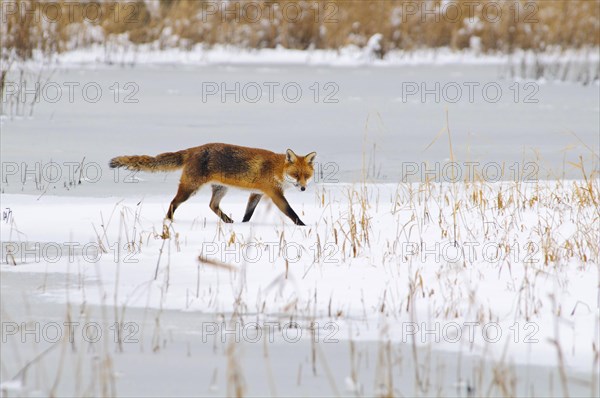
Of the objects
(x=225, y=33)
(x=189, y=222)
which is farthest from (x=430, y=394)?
(x=225, y=33)

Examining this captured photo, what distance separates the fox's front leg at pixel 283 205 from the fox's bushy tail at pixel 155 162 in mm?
679

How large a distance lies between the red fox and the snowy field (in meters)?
0.21

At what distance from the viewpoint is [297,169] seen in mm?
7086

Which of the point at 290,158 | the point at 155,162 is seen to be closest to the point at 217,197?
the point at 155,162

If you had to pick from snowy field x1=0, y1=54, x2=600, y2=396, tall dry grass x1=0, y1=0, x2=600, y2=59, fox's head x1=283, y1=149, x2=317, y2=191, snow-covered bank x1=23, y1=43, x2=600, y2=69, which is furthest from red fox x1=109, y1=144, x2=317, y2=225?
tall dry grass x1=0, y1=0, x2=600, y2=59

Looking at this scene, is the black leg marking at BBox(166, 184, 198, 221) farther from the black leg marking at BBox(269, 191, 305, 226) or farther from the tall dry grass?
the tall dry grass

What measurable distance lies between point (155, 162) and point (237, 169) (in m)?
0.60

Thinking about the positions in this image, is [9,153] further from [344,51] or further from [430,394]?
[344,51]

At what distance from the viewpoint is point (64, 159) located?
10.2 m

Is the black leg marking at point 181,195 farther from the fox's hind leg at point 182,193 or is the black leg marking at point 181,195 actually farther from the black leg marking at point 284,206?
the black leg marking at point 284,206

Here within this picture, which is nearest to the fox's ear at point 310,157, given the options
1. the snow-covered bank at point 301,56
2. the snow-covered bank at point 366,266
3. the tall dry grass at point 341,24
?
the snow-covered bank at point 366,266

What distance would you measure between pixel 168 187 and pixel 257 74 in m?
8.95

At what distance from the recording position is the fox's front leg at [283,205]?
22.9 ft

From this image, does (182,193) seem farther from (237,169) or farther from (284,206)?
(284,206)
